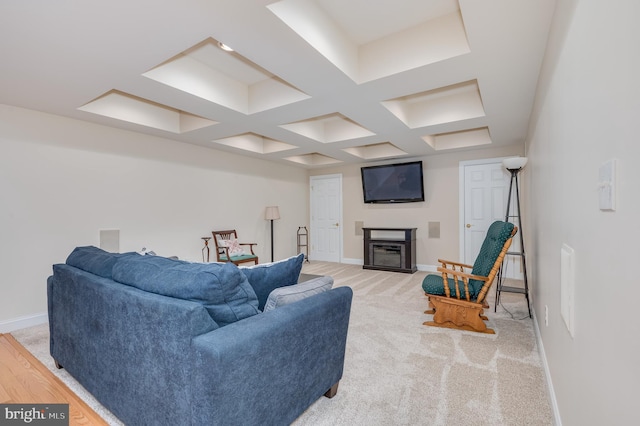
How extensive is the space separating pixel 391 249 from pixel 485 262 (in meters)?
2.87

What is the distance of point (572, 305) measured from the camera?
4.38 feet

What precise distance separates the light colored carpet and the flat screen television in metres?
2.87

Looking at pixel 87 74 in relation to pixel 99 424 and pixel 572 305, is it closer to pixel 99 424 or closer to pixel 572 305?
pixel 99 424

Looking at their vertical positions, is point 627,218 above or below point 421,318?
above

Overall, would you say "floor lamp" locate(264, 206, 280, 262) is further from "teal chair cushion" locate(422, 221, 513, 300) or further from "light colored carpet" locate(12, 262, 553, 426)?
"teal chair cushion" locate(422, 221, 513, 300)

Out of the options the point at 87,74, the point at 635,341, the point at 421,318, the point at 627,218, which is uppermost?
the point at 87,74

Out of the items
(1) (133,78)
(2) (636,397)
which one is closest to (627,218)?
(2) (636,397)

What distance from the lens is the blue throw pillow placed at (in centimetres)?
181

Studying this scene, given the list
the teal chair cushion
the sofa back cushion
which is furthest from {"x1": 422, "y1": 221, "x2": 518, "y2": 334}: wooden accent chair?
the sofa back cushion

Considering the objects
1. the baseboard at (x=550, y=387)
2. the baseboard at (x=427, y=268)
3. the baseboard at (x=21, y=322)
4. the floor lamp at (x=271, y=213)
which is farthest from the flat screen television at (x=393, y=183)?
the baseboard at (x=21, y=322)

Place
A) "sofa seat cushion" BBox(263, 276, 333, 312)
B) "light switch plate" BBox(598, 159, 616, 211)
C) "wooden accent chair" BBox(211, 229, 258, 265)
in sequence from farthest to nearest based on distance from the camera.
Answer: "wooden accent chair" BBox(211, 229, 258, 265) < "sofa seat cushion" BBox(263, 276, 333, 312) < "light switch plate" BBox(598, 159, 616, 211)

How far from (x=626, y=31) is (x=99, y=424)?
2729 mm

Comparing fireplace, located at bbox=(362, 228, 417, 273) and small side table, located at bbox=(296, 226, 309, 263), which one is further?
small side table, located at bbox=(296, 226, 309, 263)

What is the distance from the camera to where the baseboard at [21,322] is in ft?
10.2
